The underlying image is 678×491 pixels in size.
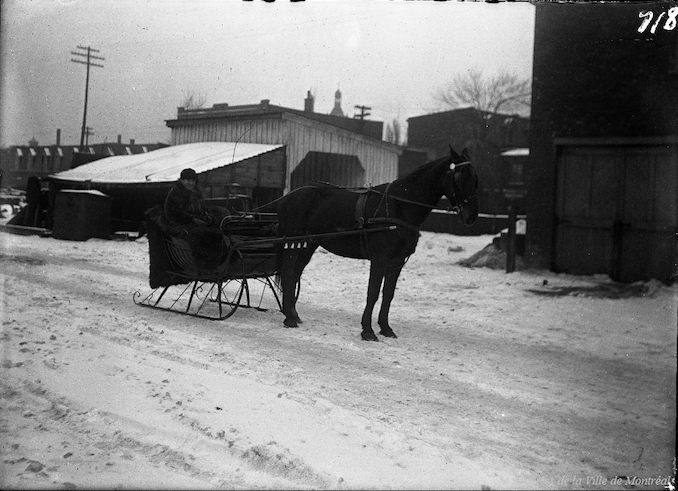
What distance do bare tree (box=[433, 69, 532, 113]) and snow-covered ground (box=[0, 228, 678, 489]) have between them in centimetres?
449

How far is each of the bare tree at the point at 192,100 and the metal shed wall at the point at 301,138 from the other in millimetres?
1858

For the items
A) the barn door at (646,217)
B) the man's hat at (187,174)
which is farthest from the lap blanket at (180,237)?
the barn door at (646,217)

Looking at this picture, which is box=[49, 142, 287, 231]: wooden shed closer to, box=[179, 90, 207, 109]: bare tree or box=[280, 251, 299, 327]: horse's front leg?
box=[179, 90, 207, 109]: bare tree

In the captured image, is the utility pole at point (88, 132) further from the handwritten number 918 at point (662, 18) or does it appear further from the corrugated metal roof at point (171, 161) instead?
the handwritten number 918 at point (662, 18)

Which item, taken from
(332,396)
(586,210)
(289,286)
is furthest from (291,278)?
(586,210)

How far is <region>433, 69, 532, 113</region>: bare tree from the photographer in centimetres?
1074

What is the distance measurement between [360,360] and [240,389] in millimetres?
1643

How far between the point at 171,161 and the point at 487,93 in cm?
729

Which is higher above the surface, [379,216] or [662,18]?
[662,18]

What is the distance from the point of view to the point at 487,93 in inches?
505

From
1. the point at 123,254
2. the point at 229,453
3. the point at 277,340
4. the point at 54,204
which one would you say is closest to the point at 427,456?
the point at 229,453

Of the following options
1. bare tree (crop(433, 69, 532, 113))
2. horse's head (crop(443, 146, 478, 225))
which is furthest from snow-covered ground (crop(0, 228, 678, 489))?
bare tree (crop(433, 69, 532, 113))

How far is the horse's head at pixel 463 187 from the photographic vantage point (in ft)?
21.1

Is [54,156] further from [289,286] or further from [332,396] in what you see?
[332,396]
